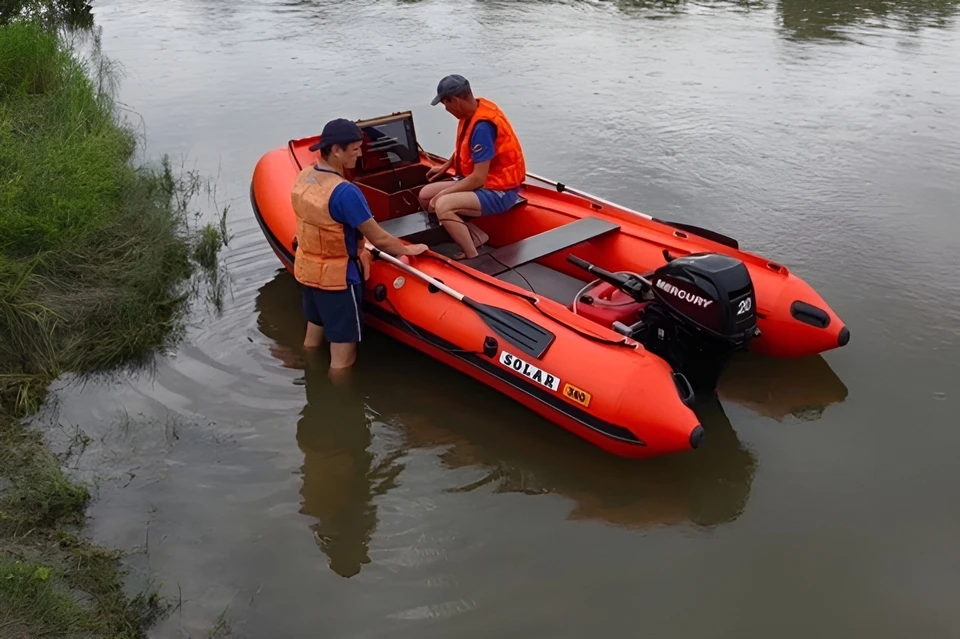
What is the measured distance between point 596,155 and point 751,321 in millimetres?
4101

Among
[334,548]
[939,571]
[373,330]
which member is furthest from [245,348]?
[939,571]

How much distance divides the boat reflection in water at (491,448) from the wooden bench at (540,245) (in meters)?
0.68

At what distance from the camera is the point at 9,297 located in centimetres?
454

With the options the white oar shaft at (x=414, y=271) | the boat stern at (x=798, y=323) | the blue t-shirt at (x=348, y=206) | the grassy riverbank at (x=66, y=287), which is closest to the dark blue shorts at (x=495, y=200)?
the white oar shaft at (x=414, y=271)

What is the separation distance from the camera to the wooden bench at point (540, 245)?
4.84 metres

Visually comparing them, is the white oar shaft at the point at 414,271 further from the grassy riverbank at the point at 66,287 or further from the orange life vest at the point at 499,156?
the grassy riverbank at the point at 66,287

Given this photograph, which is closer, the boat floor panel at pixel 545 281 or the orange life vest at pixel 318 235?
the orange life vest at pixel 318 235

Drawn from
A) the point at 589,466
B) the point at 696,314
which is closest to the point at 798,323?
the point at 696,314

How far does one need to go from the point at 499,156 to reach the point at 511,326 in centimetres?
130

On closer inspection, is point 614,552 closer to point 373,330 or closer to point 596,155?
point 373,330

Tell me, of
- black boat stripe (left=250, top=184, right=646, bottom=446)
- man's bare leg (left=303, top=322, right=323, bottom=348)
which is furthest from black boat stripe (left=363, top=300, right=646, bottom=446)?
man's bare leg (left=303, top=322, right=323, bottom=348)

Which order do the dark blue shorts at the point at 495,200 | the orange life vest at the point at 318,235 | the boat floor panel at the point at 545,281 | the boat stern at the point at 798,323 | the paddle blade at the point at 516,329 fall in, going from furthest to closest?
the dark blue shorts at the point at 495,200
the boat floor panel at the point at 545,281
the boat stern at the point at 798,323
the orange life vest at the point at 318,235
the paddle blade at the point at 516,329

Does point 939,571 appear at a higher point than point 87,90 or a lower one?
lower

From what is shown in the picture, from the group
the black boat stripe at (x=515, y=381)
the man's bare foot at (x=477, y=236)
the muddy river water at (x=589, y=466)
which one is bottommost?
the muddy river water at (x=589, y=466)
